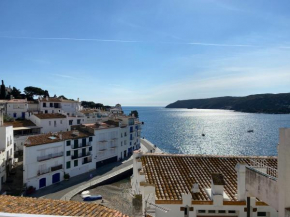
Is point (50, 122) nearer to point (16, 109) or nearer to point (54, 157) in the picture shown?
point (16, 109)

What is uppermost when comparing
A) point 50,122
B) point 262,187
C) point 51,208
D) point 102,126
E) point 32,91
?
point 32,91

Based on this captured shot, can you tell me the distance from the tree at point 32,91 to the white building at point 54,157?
218 feet

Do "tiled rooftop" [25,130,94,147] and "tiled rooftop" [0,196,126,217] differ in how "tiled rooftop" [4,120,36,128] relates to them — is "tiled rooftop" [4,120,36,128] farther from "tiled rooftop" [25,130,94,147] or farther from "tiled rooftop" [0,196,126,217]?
"tiled rooftop" [0,196,126,217]

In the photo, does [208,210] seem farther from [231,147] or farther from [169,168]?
[231,147]

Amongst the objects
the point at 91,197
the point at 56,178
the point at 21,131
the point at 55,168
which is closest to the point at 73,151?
the point at 55,168

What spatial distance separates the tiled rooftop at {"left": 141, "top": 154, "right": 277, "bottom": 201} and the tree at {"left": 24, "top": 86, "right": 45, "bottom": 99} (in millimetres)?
103037

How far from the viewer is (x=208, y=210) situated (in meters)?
10.9

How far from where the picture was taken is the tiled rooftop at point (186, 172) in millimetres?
12344

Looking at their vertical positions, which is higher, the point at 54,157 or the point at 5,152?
the point at 5,152

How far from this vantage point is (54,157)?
1681 inches

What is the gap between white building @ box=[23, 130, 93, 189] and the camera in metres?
38.9

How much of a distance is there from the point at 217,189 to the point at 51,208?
8.00 metres

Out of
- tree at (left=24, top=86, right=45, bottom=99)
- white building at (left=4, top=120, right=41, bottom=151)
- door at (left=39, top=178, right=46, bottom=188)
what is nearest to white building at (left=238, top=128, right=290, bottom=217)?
door at (left=39, top=178, right=46, bottom=188)

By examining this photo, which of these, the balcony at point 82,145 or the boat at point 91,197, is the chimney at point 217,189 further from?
the balcony at point 82,145
